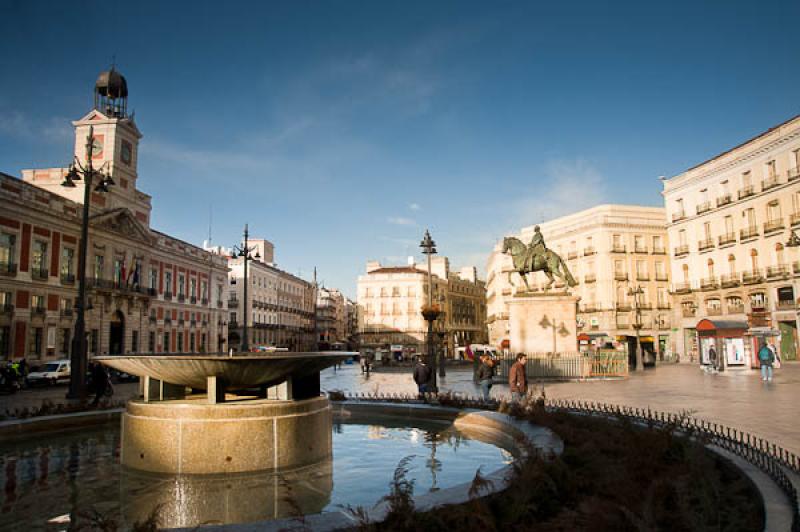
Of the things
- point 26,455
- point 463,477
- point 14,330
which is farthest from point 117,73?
point 463,477

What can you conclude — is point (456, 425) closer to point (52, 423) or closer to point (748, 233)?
point (52, 423)

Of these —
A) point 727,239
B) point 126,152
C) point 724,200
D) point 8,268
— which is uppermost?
point 126,152

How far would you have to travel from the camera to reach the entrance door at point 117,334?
5138cm

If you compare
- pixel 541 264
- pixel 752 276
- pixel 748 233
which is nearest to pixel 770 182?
pixel 748 233

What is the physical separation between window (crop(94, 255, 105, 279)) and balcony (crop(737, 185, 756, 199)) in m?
51.5

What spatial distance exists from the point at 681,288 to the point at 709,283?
359cm

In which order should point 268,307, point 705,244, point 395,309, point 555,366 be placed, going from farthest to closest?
point 395,309 < point 268,307 < point 705,244 < point 555,366

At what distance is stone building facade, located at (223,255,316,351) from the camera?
8569 centimetres

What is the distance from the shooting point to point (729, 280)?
48.8m

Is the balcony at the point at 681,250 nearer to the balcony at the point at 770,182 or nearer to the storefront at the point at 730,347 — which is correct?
the balcony at the point at 770,182

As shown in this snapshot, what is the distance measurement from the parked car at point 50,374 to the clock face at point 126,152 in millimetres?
27980

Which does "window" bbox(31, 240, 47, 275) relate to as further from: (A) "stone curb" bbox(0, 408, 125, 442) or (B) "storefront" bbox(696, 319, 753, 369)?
(B) "storefront" bbox(696, 319, 753, 369)

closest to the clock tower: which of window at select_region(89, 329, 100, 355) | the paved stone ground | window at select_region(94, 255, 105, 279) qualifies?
window at select_region(94, 255, 105, 279)

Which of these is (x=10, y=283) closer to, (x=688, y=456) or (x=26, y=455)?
(x=26, y=455)
